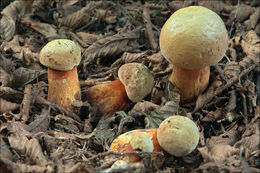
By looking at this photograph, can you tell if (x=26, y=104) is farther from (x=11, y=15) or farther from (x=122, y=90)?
(x=11, y=15)

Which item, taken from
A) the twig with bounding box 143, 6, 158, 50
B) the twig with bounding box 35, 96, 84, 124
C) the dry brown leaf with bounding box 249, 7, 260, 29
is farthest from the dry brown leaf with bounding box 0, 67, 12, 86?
the dry brown leaf with bounding box 249, 7, 260, 29

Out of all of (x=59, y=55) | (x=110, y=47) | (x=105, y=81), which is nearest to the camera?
(x=59, y=55)

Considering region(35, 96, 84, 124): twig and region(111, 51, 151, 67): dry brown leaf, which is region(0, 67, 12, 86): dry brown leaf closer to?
region(35, 96, 84, 124): twig

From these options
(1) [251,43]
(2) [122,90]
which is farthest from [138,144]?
(1) [251,43]

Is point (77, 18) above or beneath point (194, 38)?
beneath

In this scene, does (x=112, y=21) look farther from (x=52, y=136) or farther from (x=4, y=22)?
(x=52, y=136)

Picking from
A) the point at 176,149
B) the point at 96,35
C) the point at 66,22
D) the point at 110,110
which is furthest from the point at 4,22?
the point at 176,149

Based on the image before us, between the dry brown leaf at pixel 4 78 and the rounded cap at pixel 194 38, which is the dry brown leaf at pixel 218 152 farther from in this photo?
the dry brown leaf at pixel 4 78
